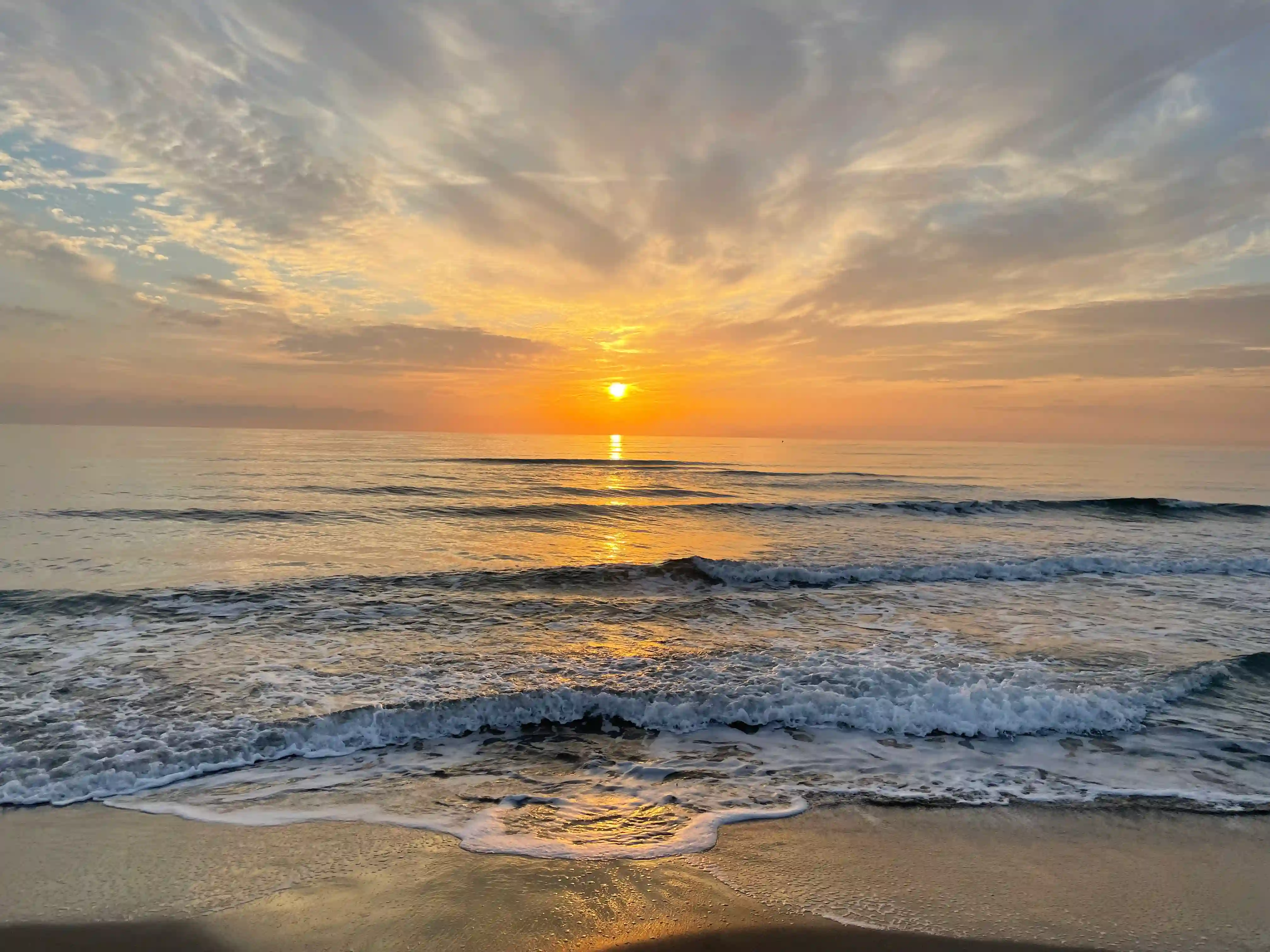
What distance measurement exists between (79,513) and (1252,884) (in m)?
32.5

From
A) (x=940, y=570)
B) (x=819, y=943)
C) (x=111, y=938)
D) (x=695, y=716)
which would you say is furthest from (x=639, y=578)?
(x=111, y=938)

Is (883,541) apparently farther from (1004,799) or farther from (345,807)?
(345,807)

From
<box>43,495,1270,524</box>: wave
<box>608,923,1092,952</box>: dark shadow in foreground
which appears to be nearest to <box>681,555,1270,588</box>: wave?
<box>43,495,1270,524</box>: wave

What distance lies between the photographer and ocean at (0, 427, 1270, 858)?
21.8 feet

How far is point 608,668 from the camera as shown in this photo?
10.4 metres

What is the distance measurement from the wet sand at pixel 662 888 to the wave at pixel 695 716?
1.28m

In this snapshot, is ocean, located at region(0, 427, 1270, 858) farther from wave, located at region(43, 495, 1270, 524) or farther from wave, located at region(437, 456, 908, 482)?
wave, located at region(437, 456, 908, 482)

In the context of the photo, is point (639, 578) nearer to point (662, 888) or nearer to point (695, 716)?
point (695, 716)

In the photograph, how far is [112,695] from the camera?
8.97m

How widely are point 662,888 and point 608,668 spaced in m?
5.56

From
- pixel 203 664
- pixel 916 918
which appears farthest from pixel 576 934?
pixel 203 664

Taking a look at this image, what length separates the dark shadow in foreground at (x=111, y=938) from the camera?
419 centimetres

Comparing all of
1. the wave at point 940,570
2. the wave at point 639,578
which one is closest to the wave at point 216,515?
the wave at point 639,578

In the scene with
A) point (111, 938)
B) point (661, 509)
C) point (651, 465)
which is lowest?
point (111, 938)
